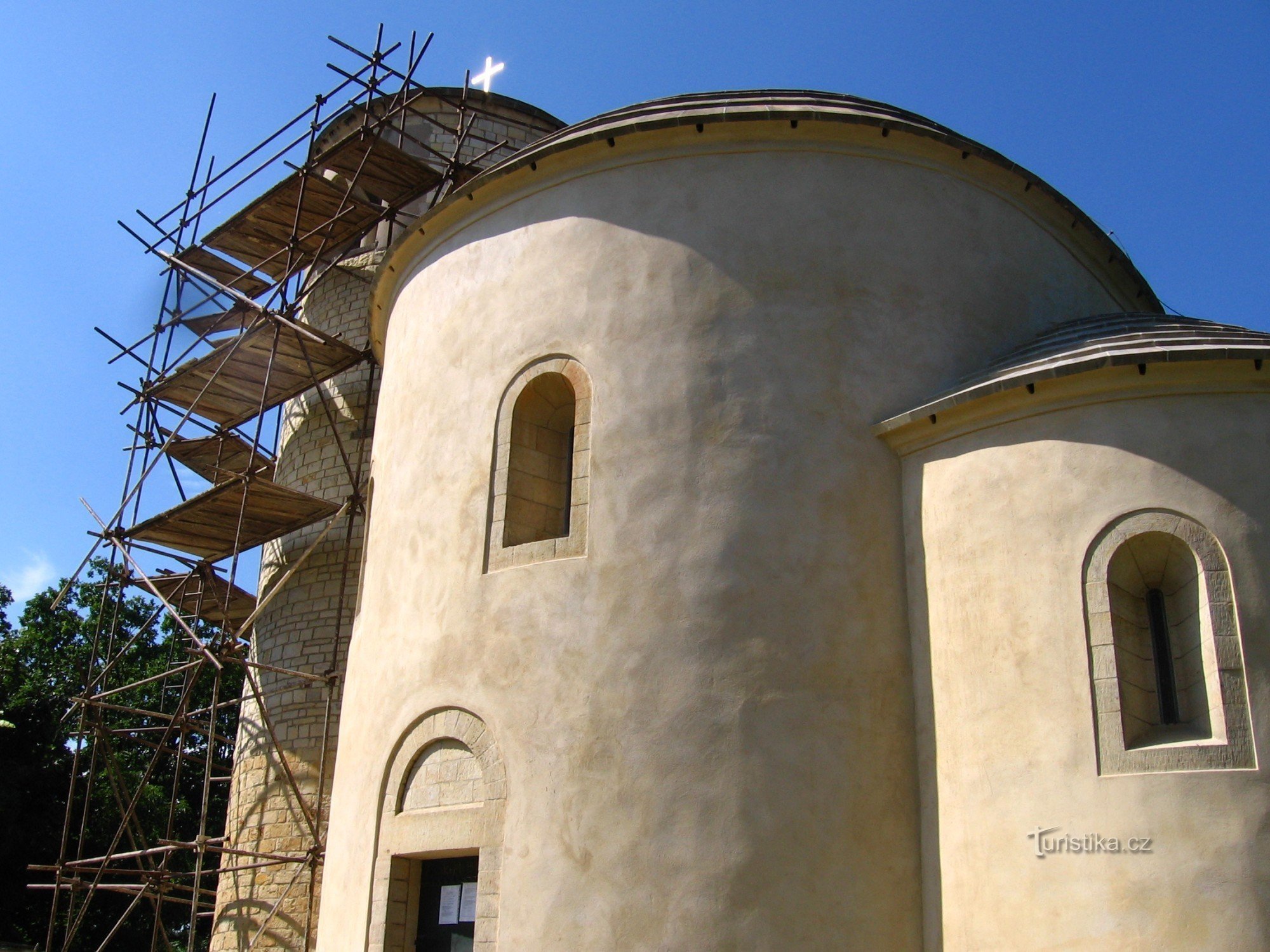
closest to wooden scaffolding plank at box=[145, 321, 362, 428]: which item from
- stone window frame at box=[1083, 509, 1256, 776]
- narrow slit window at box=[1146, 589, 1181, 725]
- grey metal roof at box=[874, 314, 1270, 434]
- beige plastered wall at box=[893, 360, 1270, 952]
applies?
grey metal roof at box=[874, 314, 1270, 434]

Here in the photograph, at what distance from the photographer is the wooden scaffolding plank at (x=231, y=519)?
1301 cm

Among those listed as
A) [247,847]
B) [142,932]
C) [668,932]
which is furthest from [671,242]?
[142,932]

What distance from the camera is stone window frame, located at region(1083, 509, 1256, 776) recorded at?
7.10 metres

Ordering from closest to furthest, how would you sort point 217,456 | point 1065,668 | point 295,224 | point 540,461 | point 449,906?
point 1065,668
point 449,906
point 540,461
point 295,224
point 217,456

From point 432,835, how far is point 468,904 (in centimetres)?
54

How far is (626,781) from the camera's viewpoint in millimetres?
8125

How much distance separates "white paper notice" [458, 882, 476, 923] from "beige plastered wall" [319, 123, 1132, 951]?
1.78 ft

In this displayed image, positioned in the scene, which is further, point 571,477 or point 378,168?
point 378,168

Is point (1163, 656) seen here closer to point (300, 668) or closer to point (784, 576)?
point (784, 576)

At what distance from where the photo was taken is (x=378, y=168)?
14.7 m

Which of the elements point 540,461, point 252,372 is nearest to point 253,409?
point 252,372

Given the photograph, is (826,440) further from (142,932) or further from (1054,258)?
(142,932)

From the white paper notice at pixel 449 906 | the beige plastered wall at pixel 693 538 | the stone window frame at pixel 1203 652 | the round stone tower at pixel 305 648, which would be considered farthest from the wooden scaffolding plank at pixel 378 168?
the stone window frame at pixel 1203 652

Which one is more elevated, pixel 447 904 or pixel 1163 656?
pixel 1163 656
